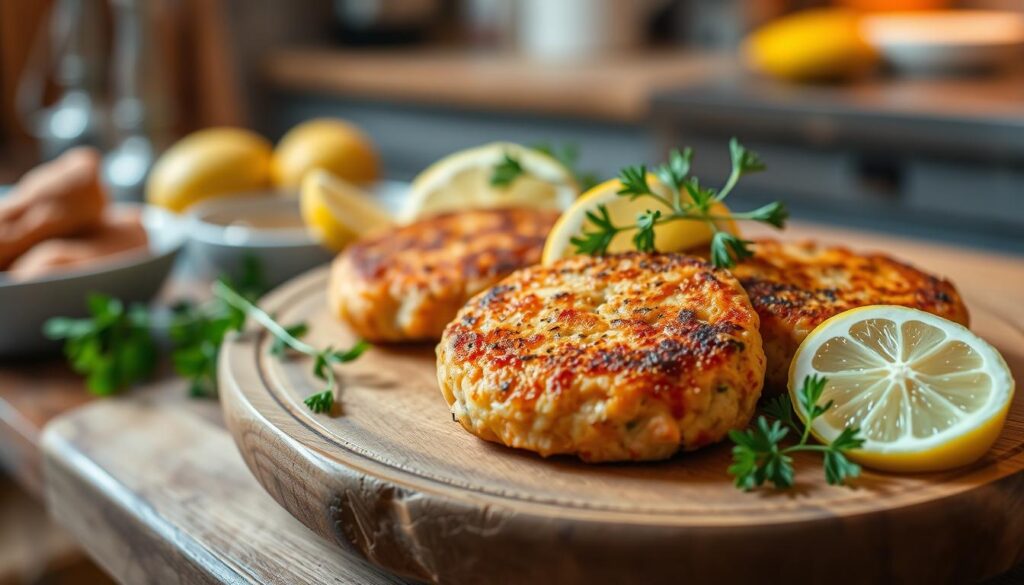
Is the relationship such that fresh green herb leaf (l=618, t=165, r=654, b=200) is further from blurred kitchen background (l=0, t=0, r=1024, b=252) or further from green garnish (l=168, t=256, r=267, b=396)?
blurred kitchen background (l=0, t=0, r=1024, b=252)


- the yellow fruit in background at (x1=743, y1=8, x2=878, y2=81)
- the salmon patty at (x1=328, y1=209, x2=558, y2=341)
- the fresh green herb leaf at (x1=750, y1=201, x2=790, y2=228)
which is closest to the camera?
the fresh green herb leaf at (x1=750, y1=201, x2=790, y2=228)

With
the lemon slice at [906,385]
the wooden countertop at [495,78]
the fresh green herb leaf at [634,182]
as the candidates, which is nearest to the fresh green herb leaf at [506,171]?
the fresh green herb leaf at [634,182]

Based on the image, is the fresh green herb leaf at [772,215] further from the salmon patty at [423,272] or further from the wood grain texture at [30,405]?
the wood grain texture at [30,405]

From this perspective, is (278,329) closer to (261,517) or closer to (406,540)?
(261,517)

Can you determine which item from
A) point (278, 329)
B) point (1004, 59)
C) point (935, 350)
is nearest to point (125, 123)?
point (278, 329)

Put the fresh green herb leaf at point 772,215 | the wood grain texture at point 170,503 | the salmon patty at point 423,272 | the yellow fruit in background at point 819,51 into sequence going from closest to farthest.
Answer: the wood grain texture at point 170,503
the fresh green herb leaf at point 772,215
the salmon patty at point 423,272
the yellow fruit in background at point 819,51

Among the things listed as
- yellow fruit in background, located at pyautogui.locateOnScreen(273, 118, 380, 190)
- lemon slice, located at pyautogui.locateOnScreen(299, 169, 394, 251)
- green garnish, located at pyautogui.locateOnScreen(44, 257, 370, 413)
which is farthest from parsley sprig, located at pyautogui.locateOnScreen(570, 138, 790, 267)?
yellow fruit in background, located at pyautogui.locateOnScreen(273, 118, 380, 190)

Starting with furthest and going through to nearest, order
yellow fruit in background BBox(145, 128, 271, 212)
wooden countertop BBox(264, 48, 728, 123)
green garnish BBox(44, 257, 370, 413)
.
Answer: wooden countertop BBox(264, 48, 728, 123), yellow fruit in background BBox(145, 128, 271, 212), green garnish BBox(44, 257, 370, 413)
